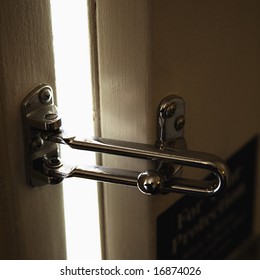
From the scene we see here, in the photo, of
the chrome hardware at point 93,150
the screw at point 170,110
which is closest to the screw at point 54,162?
the chrome hardware at point 93,150

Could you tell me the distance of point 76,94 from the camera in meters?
0.58

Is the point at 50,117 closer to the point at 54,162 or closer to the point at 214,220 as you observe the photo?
the point at 54,162

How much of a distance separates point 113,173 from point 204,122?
18cm

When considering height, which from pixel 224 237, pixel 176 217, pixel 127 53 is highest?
pixel 127 53

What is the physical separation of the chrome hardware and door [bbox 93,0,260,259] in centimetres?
4

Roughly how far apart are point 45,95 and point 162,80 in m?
0.12

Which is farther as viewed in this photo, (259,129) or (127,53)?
(259,129)

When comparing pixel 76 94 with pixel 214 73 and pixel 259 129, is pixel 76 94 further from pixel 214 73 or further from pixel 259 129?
pixel 259 129

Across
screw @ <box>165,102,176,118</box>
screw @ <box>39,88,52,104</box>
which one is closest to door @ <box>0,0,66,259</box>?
screw @ <box>39,88,52,104</box>

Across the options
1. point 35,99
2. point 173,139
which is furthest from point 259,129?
point 35,99

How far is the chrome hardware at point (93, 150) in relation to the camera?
1.78 ft

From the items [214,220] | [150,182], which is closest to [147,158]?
[150,182]

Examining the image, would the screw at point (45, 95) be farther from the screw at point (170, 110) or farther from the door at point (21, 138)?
the screw at point (170, 110)

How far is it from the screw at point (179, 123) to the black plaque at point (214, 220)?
0.12 metres
